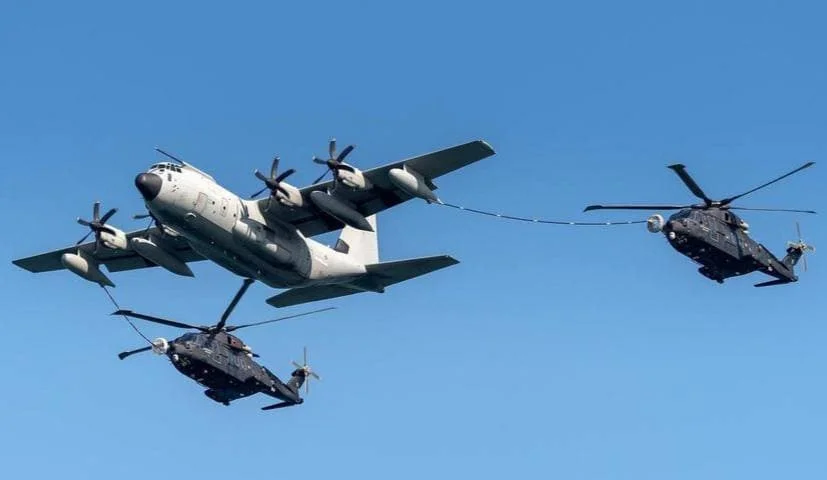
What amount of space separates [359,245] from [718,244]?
18411mm

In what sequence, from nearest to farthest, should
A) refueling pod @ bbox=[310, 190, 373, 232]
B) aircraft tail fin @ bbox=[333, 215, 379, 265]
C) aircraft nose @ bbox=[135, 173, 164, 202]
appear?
aircraft nose @ bbox=[135, 173, 164, 202]
refueling pod @ bbox=[310, 190, 373, 232]
aircraft tail fin @ bbox=[333, 215, 379, 265]

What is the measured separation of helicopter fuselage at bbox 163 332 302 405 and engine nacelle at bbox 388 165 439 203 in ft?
41.9

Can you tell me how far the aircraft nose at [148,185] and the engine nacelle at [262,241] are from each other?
13.1 feet

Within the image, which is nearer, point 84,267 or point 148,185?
point 148,185

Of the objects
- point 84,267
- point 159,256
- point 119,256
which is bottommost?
point 159,256

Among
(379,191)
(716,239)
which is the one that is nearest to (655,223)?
(716,239)

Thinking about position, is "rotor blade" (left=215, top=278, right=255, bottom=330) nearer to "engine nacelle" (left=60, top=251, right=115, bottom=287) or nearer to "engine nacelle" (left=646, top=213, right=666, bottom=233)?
"engine nacelle" (left=60, top=251, right=115, bottom=287)

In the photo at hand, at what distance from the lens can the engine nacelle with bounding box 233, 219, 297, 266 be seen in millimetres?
55062

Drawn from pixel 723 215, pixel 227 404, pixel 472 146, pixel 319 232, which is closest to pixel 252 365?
pixel 227 404

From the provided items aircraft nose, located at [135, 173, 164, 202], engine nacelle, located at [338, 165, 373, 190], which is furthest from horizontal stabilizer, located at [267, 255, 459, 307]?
aircraft nose, located at [135, 173, 164, 202]

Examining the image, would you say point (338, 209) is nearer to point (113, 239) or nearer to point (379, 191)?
point (379, 191)

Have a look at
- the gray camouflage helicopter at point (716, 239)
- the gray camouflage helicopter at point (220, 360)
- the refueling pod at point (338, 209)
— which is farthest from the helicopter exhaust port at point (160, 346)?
the gray camouflage helicopter at point (716, 239)

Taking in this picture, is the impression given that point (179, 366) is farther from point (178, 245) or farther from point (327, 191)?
point (327, 191)

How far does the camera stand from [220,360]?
59.1 metres
